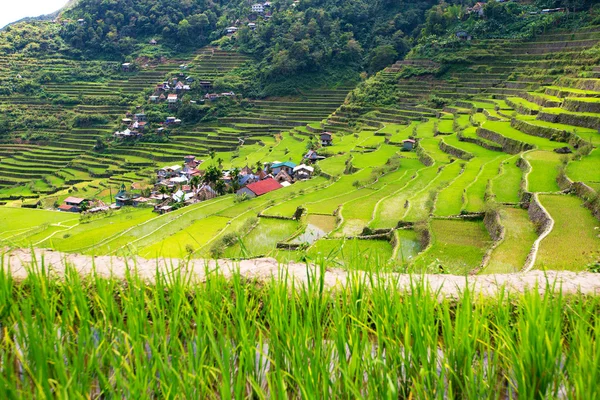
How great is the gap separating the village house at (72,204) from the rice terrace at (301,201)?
0.49ft

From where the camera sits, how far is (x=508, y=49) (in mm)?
35281

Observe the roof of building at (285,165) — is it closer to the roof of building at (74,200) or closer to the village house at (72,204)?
the village house at (72,204)

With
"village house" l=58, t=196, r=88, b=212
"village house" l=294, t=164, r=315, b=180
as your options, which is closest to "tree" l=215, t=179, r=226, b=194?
"village house" l=294, t=164, r=315, b=180

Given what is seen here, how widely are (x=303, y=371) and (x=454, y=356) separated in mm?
794

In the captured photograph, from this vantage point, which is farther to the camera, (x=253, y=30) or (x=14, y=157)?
(x=253, y=30)

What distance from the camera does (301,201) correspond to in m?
18.7

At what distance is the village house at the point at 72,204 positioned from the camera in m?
27.8

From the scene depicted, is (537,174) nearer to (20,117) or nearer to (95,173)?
(95,173)

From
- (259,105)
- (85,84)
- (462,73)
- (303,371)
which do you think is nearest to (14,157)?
(85,84)

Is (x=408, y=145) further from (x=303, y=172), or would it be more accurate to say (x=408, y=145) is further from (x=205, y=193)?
(x=205, y=193)

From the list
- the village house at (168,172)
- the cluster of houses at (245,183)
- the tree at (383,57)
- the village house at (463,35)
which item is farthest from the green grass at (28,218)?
the tree at (383,57)

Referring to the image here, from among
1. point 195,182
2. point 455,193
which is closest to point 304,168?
point 195,182

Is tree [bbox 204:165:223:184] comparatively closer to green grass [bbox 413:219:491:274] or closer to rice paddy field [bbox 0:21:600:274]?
rice paddy field [bbox 0:21:600:274]

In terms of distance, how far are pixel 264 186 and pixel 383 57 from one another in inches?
1183
